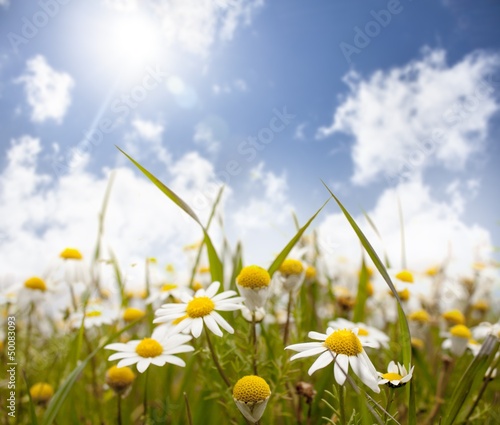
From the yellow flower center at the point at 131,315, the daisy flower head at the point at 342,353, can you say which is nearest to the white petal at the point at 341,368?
the daisy flower head at the point at 342,353

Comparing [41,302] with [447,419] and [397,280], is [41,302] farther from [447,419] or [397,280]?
[447,419]

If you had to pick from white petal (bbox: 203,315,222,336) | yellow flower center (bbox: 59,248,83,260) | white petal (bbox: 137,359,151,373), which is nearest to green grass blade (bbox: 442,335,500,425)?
white petal (bbox: 203,315,222,336)

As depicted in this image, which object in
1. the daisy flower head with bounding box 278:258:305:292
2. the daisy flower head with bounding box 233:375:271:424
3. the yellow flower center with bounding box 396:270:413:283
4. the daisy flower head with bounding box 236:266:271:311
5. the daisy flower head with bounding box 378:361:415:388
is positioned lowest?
the daisy flower head with bounding box 233:375:271:424

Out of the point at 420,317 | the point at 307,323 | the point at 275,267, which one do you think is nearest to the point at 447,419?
the point at 275,267

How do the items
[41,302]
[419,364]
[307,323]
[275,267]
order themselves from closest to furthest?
[275,267] → [419,364] → [307,323] → [41,302]

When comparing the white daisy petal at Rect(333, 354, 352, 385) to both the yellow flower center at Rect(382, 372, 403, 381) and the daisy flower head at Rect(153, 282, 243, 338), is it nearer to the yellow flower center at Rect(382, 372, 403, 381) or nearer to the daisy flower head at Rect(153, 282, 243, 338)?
the yellow flower center at Rect(382, 372, 403, 381)

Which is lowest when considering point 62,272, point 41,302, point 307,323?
point 307,323

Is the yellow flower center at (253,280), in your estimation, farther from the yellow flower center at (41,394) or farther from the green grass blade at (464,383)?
the yellow flower center at (41,394)

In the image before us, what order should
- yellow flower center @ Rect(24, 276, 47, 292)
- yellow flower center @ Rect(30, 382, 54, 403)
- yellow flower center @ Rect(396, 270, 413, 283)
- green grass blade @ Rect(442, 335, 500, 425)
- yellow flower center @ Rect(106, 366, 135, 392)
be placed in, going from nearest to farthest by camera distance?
1. green grass blade @ Rect(442, 335, 500, 425)
2. yellow flower center @ Rect(106, 366, 135, 392)
3. yellow flower center @ Rect(30, 382, 54, 403)
4. yellow flower center @ Rect(396, 270, 413, 283)
5. yellow flower center @ Rect(24, 276, 47, 292)
